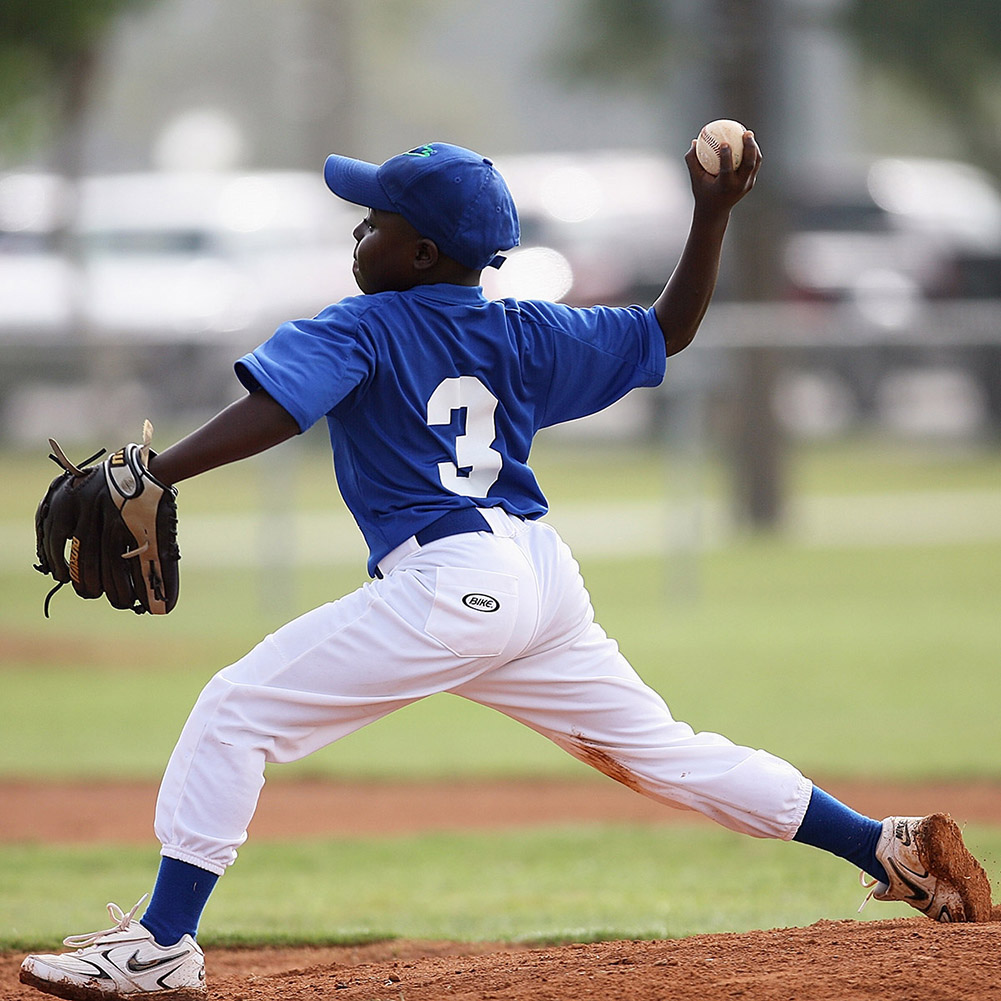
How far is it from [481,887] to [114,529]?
2472mm

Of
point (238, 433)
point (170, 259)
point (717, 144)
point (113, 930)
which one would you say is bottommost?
point (113, 930)

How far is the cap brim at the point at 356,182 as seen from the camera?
3301mm

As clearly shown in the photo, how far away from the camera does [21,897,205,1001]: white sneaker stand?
3066mm

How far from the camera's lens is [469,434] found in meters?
3.30

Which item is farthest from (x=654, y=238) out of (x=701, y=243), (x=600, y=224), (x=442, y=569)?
(x=442, y=569)

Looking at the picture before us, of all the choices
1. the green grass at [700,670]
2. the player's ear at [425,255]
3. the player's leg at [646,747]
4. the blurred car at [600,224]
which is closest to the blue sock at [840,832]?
the player's leg at [646,747]

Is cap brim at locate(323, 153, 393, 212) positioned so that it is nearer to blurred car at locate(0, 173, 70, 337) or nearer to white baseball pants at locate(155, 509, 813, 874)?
white baseball pants at locate(155, 509, 813, 874)

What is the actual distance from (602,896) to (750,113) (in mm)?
11419

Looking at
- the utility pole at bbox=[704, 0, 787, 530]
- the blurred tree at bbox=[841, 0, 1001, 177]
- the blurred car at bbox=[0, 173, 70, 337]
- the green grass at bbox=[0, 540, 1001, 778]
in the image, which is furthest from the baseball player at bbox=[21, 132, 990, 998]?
the blurred car at bbox=[0, 173, 70, 337]

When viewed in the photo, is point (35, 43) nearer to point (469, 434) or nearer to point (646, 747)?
point (469, 434)

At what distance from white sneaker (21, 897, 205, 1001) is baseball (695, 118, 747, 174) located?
6.03 ft

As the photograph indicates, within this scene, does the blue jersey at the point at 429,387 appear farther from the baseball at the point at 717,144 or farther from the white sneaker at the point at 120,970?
the white sneaker at the point at 120,970

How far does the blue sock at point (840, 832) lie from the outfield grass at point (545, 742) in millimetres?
838

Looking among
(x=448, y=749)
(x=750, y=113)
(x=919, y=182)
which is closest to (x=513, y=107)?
(x=919, y=182)
